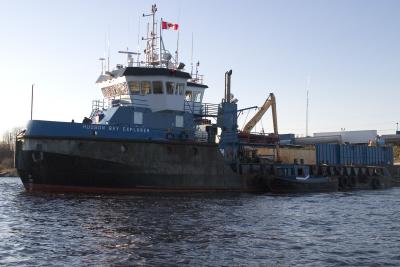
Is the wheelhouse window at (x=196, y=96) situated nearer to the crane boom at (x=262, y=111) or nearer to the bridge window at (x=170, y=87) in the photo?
the bridge window at (x=170, y=87)

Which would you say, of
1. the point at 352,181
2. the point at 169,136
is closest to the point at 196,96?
the point at 169,136

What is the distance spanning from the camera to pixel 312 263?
12.0m

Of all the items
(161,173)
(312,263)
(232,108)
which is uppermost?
(232,108)

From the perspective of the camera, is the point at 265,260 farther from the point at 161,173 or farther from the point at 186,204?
the point at 161,173

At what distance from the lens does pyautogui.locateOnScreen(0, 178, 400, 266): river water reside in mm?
12320

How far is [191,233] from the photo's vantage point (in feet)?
50.4

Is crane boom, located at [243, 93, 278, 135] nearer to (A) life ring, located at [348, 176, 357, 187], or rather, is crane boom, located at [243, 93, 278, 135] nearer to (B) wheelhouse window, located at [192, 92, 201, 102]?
(B) wheelhouse window, located at [192, 92, 201, 102]

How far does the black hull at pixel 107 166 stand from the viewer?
25.2 meters

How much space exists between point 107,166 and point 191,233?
1144 centimetres

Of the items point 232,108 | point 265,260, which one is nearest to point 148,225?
point 265,260

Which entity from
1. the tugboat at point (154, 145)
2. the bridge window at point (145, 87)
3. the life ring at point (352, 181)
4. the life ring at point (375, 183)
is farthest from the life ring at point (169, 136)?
the life ring at point (375, 183)

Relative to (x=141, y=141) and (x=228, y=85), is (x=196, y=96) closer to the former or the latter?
(x=228, y=85)

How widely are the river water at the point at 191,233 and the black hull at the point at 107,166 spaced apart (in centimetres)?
141

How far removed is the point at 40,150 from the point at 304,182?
54.6ft
